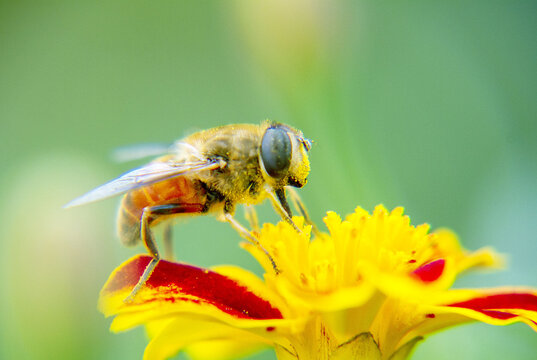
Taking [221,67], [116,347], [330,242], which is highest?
[221,67]

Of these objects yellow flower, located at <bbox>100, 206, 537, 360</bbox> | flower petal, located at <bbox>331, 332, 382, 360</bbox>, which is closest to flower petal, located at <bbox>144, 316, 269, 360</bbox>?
yellow flower, located at <bbox>100, 206, 537, 360</bbox>

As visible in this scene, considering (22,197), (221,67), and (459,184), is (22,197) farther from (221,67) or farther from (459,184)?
(221,67)

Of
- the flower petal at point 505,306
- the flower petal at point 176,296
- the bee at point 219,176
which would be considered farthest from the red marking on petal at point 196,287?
the flower petal at point 505,306

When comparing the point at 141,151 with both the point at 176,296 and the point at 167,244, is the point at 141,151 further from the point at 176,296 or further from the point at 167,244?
the point at 176,296

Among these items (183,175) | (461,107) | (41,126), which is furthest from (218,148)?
(41,126)

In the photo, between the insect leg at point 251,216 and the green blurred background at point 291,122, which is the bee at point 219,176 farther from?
the green blurred background at point 291,122

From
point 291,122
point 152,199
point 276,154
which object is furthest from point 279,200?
point 291,122

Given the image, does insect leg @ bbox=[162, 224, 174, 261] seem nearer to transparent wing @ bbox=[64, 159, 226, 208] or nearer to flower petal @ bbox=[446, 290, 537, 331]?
transparent wing @ bbox=[64, 159, 226, 208]
